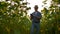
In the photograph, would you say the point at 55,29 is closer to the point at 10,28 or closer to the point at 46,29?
the point at 46,29

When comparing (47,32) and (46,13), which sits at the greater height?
(46,13)

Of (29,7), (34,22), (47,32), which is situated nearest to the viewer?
(34,22)

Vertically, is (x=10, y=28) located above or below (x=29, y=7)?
below

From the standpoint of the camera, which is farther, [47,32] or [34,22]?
[47,32]

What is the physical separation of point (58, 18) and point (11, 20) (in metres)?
1.74

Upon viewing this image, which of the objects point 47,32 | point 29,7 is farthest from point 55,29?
point 29,7

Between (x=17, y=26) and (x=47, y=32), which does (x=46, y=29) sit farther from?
(x=17, y=26)

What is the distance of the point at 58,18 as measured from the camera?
33.3 feet

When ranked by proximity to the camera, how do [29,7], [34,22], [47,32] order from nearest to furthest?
[34,22] < [29,7] < [47,32]

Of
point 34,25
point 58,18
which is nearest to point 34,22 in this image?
point 34,25

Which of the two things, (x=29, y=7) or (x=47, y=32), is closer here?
(x=29, y=7)

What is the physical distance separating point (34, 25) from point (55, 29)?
1.73 meters

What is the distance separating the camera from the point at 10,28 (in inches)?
395

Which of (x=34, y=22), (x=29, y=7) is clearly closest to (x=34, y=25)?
(x=34, y=22)
